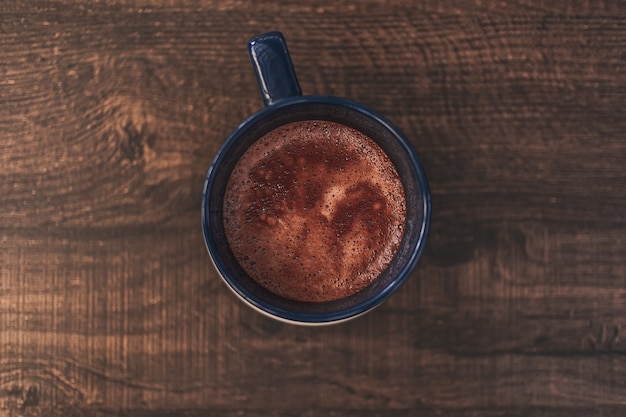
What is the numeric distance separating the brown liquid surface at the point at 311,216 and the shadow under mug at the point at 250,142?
2 centimetres

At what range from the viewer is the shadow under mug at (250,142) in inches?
27.3

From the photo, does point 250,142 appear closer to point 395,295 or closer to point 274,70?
point 274,70

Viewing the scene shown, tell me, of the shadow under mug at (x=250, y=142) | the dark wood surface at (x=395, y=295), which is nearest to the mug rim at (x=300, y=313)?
the shadow under mug at (x=250, y=142)

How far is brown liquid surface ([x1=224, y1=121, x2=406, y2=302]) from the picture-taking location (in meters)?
0.76

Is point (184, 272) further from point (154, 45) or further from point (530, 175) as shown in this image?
point (530, 175)

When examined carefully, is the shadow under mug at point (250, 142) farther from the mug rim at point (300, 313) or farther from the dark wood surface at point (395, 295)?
the dark wood surface at point (395, 295)

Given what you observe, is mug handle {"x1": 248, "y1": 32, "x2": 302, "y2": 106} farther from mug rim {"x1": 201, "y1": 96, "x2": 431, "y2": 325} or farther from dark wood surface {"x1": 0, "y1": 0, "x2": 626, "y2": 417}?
dark wood surface {"x1": 0, "y1": 0, "x2": 626, "y2": 417}

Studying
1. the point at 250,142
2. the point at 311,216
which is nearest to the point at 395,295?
the point at 311,216

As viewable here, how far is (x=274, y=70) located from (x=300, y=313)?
272 mm

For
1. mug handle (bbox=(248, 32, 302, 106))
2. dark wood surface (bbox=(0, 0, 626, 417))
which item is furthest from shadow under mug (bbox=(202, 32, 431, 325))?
dark wood surface (bbox=(0, 0, 626, 417))

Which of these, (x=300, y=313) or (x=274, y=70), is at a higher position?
(x=274, y=70)

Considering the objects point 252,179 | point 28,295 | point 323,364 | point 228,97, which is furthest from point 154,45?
point 323,364

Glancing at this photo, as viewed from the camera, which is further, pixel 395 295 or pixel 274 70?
pixel 395 295

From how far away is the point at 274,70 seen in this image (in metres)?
0.71
